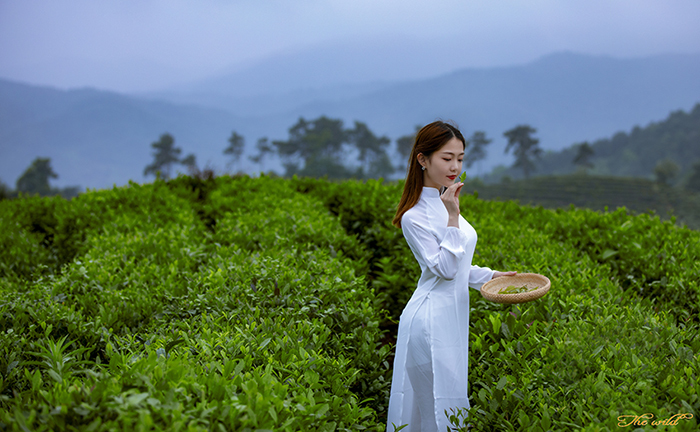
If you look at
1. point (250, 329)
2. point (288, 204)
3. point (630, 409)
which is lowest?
point (630, 409)

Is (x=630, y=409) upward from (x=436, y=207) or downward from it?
downward

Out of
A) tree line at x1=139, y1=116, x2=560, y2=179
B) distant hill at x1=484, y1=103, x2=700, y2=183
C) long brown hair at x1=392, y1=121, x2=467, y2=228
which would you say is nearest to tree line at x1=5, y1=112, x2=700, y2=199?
tree line at x1=139, y1=116, x2=560, y2=179

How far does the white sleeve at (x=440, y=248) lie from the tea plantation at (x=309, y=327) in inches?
29.8

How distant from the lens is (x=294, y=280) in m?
3.37

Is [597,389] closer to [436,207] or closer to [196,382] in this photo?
[436,207]

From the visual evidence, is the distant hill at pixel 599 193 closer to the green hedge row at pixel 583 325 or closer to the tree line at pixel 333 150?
the tree line at pixel 333 150

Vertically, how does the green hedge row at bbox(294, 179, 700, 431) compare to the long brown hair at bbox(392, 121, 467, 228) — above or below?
below

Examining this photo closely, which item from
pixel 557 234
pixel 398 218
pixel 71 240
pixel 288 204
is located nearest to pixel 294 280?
pixel 398 218

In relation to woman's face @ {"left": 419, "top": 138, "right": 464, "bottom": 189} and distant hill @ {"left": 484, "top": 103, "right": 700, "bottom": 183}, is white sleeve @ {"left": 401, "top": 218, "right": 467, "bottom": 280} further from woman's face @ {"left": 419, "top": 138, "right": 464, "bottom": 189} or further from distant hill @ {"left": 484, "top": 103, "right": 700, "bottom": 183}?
distant hill @ {"left": 484, "top": 103, "right": 700, "bottom": 183}

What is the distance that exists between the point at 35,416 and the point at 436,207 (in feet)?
6.79

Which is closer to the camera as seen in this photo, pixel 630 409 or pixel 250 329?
pixel 630 409

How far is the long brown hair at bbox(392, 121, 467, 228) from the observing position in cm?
250

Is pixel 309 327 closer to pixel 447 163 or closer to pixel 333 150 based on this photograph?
pixel 447 163

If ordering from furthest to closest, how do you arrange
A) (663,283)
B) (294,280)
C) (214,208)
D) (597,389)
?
(214,208) < (663,283) < (294,280) < (597,389)
